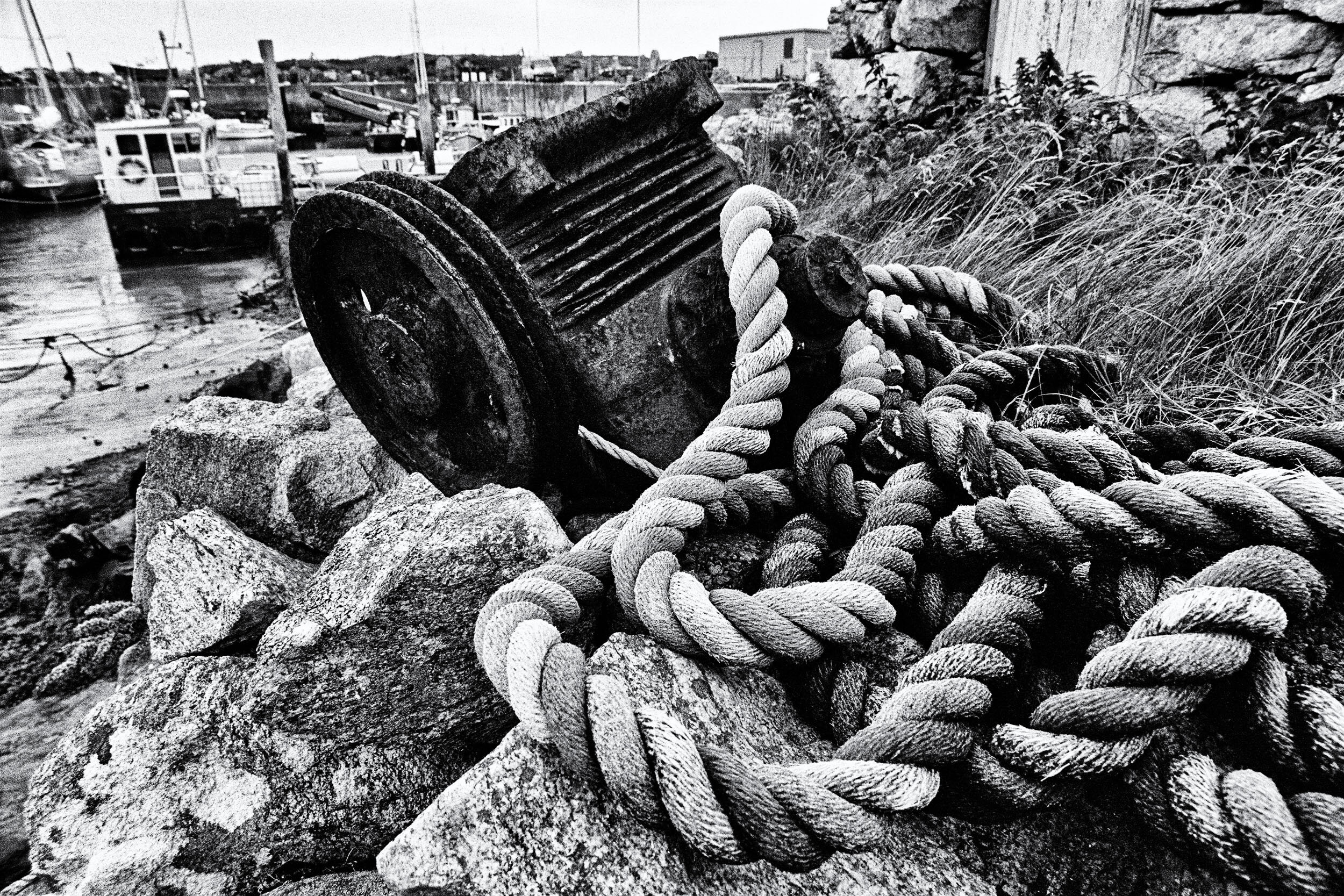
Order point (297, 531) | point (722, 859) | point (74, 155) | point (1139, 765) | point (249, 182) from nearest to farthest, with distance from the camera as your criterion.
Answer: point (722, 859) < point (1139, 765) < point (297, 531) < point (249, 182) < point (74, 155)

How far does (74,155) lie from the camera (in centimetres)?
3161

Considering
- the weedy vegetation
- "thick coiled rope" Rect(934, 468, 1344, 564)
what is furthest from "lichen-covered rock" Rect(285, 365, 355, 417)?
"thick coiled rope" Rect(934, 468, 1344, 564)

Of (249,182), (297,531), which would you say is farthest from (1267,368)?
(249,182)

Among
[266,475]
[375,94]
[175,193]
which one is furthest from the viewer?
[375,94]

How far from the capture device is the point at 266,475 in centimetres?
291

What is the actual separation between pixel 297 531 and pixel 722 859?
85.6 inches

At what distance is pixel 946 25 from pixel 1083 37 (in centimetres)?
123

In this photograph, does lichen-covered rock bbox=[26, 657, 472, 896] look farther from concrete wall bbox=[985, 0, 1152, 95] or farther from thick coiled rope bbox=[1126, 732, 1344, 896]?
concrete wall bbox=[985, 0, 1152, 95]

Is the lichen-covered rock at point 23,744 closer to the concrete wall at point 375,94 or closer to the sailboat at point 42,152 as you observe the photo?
the sailboat at point 42,152

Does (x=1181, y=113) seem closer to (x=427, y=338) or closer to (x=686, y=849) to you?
(x=427, y=338)

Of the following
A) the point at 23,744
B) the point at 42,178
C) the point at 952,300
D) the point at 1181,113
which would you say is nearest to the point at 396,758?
the point at 952,300

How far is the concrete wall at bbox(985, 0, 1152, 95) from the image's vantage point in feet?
13.2

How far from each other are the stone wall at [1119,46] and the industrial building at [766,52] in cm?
3105

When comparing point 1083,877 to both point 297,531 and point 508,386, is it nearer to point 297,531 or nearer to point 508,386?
point 508,386
